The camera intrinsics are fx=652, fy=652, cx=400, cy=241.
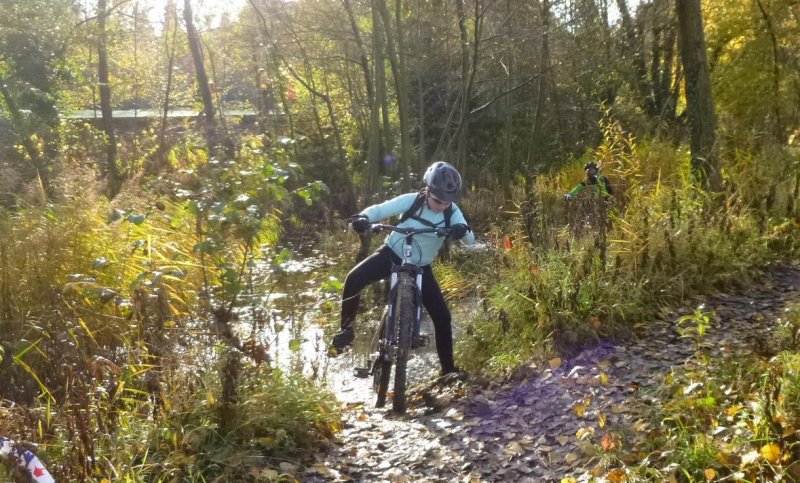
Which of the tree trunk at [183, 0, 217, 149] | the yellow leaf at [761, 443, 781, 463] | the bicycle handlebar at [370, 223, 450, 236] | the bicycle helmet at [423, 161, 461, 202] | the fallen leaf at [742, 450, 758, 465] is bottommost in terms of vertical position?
the fallen leaf at [742, 450, 758, 465]

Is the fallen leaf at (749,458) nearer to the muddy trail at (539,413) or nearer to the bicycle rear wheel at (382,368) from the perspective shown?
the muddy trail at (539,413)

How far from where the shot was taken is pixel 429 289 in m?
5.88

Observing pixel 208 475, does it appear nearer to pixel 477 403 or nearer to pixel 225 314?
pixel 225 314

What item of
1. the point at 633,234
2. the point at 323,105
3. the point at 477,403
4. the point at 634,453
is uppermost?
the point at 323,105

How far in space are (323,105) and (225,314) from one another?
56.6 feet

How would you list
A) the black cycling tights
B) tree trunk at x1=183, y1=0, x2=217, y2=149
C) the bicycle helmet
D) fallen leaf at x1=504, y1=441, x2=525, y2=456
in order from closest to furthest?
1. fallen leaf at x1=504, y1=441, x2=525, y2=456
2. the bicycle helmet
3. the black cycling tights
4. tree trunk at x1=183, y1=0, x2=217, y2=149

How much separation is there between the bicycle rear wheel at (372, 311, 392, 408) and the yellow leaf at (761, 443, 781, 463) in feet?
10.5

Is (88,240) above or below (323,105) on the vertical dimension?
below

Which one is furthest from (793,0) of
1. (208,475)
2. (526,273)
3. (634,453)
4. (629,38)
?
(208,475)

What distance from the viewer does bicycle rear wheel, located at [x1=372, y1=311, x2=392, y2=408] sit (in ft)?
18.9

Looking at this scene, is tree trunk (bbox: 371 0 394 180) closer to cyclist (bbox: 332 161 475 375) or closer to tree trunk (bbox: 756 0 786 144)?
cyclist (bbox: 332 161 475 375)

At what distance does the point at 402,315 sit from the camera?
5508mm

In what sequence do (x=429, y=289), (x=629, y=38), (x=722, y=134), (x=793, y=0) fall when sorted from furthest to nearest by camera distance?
1. (x=629, y=38)
2. (x=793, y=0)
3. (x=722, y=134)
4. (x=429, y=289)

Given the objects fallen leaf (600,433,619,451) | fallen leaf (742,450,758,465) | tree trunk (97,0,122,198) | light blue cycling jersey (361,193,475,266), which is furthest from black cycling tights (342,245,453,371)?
tree trunk (97,0,122,198)
